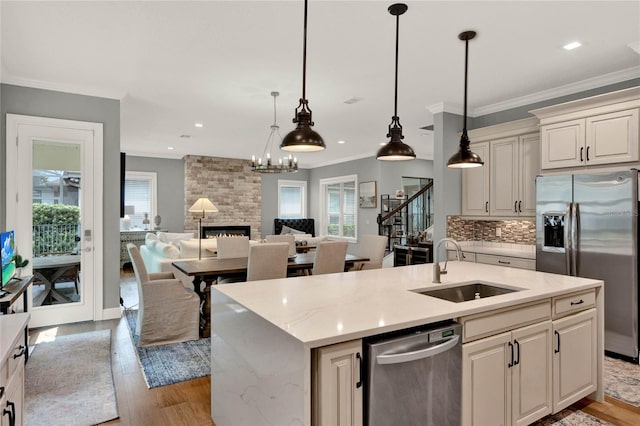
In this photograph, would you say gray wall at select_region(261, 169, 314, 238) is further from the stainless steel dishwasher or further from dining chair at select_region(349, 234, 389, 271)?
the stainless steel dishwasher

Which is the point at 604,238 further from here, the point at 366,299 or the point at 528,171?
the point at 366,299

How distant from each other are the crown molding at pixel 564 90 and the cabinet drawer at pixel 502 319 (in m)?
2.91

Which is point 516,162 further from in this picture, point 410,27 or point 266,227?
point 266,227

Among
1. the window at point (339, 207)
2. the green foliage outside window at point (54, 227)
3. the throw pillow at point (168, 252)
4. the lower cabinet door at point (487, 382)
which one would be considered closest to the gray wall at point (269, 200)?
the window at point (339, 207)

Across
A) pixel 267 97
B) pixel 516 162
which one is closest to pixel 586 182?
pixel 516 162

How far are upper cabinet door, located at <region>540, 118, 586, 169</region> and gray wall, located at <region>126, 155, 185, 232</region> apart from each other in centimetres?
809

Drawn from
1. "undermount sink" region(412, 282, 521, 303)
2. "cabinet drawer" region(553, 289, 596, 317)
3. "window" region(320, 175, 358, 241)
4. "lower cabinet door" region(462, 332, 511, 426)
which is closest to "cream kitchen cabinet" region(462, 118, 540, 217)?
"cabinet drawer" region(553, 289, 596, 317)

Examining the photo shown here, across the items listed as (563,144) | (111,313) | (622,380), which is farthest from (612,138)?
(111,313)

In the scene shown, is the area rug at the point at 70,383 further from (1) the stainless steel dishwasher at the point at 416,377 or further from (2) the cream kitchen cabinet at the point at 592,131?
(2) the cream kitchen cabinet at the point at 592,131

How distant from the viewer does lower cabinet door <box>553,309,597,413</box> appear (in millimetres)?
2275

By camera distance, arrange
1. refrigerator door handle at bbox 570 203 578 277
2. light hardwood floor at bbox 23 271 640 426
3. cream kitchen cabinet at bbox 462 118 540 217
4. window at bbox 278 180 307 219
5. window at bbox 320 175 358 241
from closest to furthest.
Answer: light hardwood floor at bbox 23 271 640 426
refrigerator door handle at bbox 570 203 578 277
cream kitchen cabinet at bbox 462 118 540 217
window at bbox 320 175 358 241
window at bbox 278 180 307 219

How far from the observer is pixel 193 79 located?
13.2 ft

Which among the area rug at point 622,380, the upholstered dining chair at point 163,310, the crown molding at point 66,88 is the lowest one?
the area rug at point 622,380

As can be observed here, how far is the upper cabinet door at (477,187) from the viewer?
4840 millimetres
